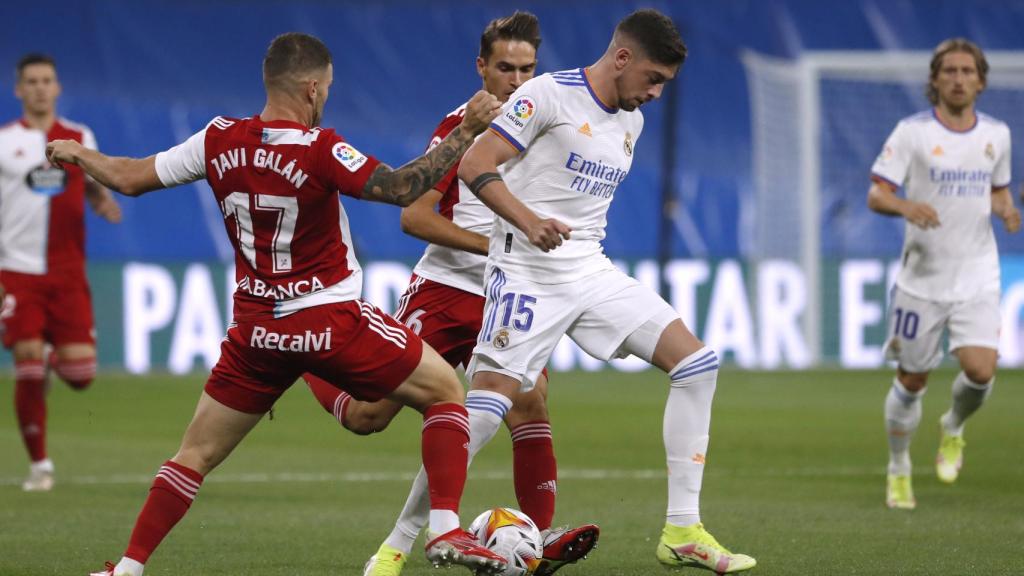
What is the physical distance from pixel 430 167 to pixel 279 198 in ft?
1.74

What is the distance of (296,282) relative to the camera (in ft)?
A: 19.6

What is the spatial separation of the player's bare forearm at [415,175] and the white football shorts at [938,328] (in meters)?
4.31

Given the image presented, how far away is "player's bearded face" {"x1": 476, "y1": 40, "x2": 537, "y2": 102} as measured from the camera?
291 inches

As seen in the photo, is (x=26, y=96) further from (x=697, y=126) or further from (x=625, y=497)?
(x=697, y=126)

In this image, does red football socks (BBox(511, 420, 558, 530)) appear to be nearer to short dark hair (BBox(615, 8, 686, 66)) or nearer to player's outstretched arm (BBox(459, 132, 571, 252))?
player's outstretched arm (BBox(459, 132, 571, 252))

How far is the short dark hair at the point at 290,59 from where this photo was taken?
5.97m

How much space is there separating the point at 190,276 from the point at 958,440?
39.2 feet

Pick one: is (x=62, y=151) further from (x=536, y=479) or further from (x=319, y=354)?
(x=536, y=479)

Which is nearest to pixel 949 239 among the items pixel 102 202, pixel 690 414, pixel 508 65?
pixel 508 65

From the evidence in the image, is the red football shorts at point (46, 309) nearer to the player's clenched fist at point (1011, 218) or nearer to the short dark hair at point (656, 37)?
the short dark hair at point (656, 37)

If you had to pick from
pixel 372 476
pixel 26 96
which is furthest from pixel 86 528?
pixel 26 96

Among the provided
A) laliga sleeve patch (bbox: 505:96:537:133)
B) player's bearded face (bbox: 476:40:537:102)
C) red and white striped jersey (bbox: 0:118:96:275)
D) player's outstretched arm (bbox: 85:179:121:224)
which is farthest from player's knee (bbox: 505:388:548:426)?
red and white striped jersey (bbox: 0:118:96:275)

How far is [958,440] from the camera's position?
973 centimetres

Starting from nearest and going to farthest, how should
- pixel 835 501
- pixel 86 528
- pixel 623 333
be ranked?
pixel 623 333 < pixel 86 528 < pixel 835 501
